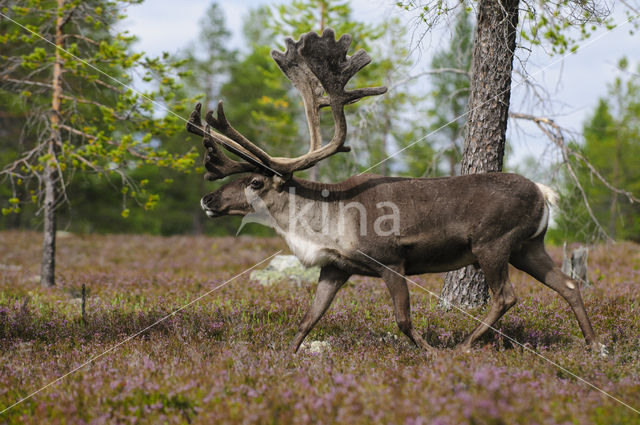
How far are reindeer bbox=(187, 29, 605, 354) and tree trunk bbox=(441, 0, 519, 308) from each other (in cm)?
144

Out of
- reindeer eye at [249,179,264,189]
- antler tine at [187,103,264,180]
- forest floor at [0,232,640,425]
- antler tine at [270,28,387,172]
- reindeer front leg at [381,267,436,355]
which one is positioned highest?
antler tine at [270,28,387,172]

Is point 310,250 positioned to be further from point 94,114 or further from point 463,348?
point 94,114

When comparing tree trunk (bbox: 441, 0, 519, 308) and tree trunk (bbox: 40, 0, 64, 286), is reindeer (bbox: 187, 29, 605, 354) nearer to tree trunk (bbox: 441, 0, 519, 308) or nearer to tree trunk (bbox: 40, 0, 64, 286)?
tree trunk (bbox: 441, 0, 519, 308)

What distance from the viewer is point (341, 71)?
5453 millimetres

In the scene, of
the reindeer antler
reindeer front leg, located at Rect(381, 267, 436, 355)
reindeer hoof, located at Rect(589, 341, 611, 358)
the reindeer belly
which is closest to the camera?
reindeer hoof, located at Rect(589, 341, 611, 358)

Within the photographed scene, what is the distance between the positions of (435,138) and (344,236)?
89.9 feet

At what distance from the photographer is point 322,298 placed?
536 cm

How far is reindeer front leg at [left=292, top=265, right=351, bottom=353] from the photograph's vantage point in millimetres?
5324

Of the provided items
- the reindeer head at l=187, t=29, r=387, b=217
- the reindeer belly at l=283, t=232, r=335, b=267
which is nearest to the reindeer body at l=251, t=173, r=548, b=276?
the reindeer belly at l=283, t=232, r=335, b=267

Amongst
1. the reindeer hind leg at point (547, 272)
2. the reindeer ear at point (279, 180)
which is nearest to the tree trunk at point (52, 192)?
the reindeer ear at point (279, 180)

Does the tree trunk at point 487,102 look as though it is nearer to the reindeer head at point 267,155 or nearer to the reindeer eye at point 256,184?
the reindeer head at point 267,155

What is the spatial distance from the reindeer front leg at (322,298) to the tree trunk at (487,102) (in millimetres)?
2056

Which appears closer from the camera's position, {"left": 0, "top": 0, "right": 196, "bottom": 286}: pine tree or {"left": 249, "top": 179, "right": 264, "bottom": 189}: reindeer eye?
{"left": 249, "top": 179, "right": 264, "bottom": 189}: reindeer eye

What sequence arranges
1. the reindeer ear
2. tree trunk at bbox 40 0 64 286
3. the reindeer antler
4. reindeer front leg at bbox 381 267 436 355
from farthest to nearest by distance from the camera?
tree trunk at bbox 40 0 64 286, the reindeer ear, the reindeer antler, reindeer front leg at bbox 381 267 436 355
